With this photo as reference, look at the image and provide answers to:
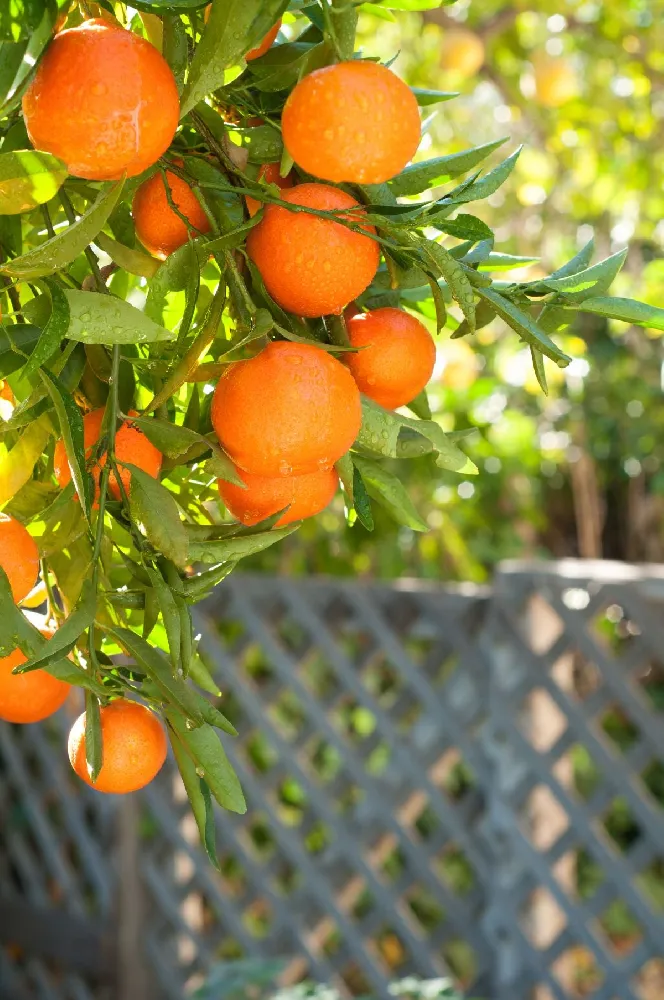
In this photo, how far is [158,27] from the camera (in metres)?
0.41

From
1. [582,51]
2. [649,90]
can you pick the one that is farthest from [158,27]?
[649,90]

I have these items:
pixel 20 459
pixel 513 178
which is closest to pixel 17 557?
pixel 20 459

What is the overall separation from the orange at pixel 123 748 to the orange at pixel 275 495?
0.33ft

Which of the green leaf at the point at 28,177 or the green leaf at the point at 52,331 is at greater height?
the green leaf at the point at 28,177

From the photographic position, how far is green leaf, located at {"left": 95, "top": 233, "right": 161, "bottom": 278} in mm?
438

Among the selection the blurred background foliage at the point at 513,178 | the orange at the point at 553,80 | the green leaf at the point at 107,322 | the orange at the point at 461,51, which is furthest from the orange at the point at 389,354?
the orange at the point at 553,80

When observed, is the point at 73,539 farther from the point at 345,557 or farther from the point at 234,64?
the point at 345,557

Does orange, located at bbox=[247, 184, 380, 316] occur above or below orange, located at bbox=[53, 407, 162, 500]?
above

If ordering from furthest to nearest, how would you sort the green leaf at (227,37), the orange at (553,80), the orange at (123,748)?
the orange at (553,80) → the orange at (123,748) → the green leaf at (227,37)

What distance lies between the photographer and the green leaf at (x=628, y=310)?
17.1 inches

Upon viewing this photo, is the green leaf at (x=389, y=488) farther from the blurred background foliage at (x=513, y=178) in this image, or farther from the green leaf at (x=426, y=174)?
the blurred background foliage at (x=513, y=178)

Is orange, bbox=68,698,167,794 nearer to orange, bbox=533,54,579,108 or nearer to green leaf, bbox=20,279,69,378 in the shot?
green leaf, bbox=20,279,69,378

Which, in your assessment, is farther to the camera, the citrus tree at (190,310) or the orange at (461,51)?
the orange at (461,51)

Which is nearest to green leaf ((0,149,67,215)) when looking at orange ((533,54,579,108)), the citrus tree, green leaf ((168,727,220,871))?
the citrus tree
